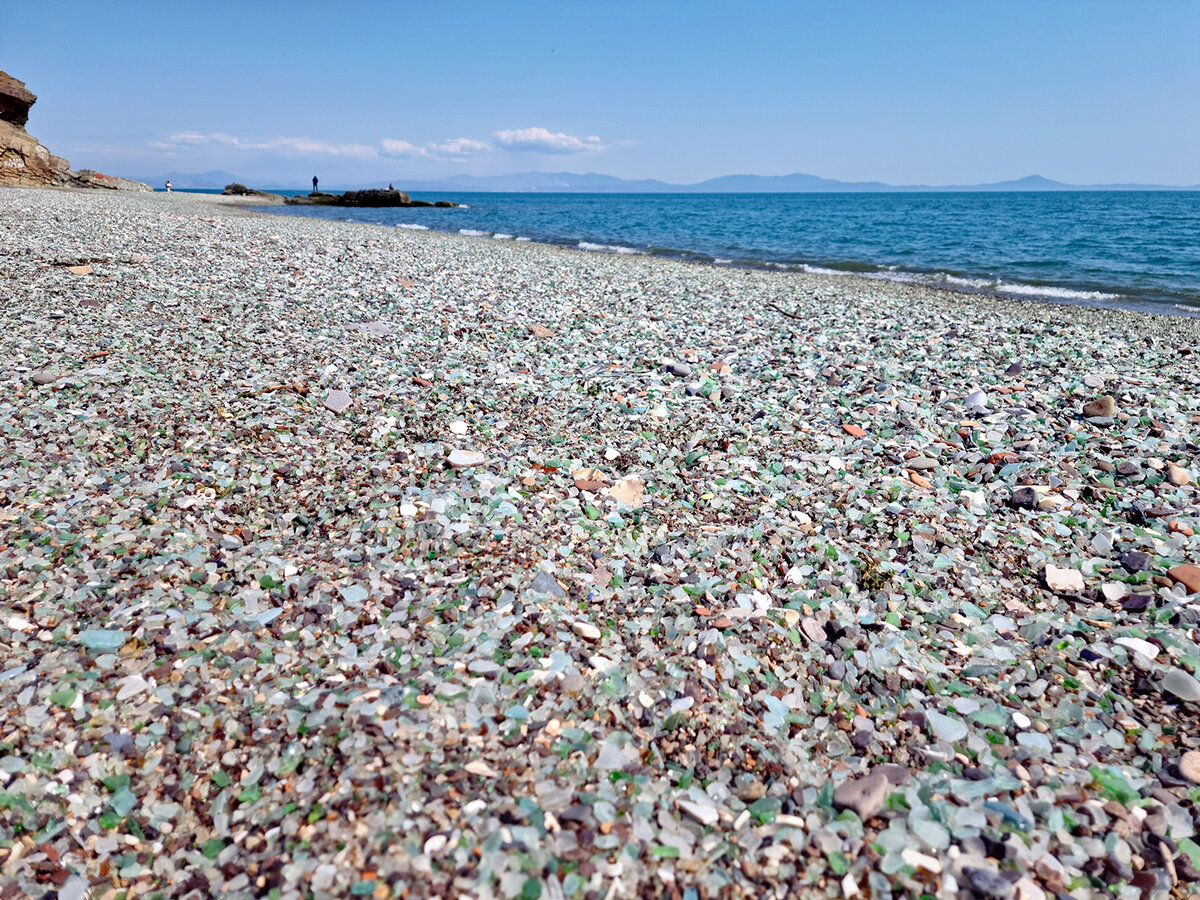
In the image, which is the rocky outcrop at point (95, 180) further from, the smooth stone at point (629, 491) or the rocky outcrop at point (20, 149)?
the smooth stone at point (629, 491)

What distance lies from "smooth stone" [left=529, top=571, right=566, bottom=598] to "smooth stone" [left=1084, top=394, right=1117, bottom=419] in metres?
6.98

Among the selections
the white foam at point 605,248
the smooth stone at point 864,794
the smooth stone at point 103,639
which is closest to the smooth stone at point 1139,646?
the smooth stone at point 864,794

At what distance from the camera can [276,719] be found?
138 inches

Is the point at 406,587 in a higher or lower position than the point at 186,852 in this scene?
higher

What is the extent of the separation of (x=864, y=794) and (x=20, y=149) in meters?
54.9

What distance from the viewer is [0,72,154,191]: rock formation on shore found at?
3828cm

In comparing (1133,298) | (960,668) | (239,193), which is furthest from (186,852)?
(239,193)

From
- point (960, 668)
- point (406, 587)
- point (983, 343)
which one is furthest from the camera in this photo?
point (983, 343)

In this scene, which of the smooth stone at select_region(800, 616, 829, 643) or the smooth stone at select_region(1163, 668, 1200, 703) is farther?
the smooth stone at select_region(800, 616, 829, 643)

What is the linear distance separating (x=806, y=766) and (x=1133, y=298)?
22.7 m

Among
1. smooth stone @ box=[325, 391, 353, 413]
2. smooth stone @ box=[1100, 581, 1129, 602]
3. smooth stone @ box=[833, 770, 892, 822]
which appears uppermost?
smooth stone @ box=[325, 391, 353, 413]

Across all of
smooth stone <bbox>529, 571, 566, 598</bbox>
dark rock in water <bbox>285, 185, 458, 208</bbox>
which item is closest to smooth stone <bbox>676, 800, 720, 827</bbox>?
smooth stone <bbox>529, 571, 566, 598</bbox>

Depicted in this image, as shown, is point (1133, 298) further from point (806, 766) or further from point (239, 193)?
point (239, 193)

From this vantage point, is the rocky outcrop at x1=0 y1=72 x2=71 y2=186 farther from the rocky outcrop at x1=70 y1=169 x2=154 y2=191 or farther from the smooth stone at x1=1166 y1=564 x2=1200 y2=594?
the smooth stone at x1=1166 y1=564 x2=1200 y2=594
